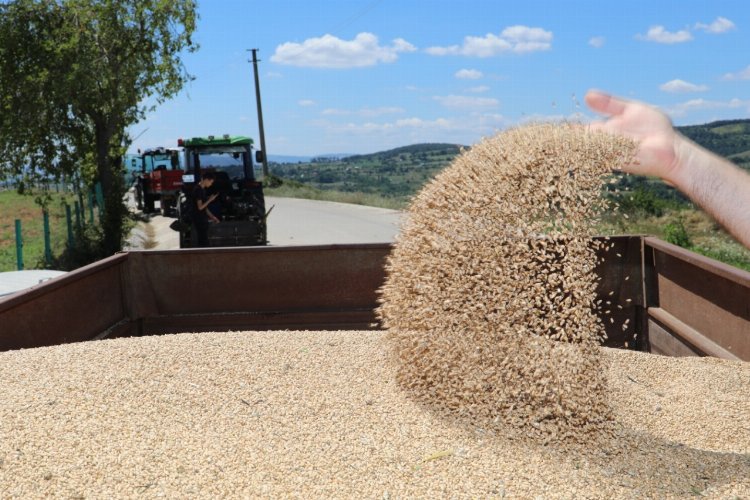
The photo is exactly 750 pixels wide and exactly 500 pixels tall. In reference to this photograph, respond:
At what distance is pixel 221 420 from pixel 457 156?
1.93 meters

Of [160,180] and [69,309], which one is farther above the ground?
[160,180]

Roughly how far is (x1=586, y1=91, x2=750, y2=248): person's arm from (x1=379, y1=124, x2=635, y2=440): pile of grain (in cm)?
98

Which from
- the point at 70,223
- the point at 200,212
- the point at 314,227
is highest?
the point at 200,212

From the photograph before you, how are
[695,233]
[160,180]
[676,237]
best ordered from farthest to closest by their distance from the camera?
1. [160,180]
2. [695,233]
3. [676,237]

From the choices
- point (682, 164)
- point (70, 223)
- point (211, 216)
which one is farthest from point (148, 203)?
point (682, 164)

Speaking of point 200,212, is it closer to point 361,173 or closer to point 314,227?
point 314,227

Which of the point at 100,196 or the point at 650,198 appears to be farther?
the point at 650,198

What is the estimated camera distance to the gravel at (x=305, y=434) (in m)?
3.67

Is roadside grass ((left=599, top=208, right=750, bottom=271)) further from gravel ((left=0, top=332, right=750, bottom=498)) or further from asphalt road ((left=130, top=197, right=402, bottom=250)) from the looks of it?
gravel ((left=0, top=332, right=750, bottom=498))

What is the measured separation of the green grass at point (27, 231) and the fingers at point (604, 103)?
14.4m

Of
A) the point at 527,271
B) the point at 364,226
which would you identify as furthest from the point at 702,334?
the point at 364,226

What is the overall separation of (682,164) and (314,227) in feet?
59.2

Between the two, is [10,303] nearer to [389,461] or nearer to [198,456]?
[198,456]

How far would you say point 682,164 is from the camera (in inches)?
112
